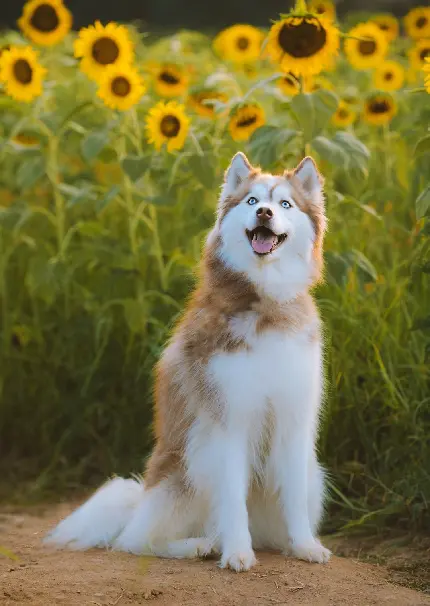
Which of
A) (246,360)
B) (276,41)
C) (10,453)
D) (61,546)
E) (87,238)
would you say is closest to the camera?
(246,360)

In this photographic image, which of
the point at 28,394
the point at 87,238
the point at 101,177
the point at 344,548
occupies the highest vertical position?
the point at 101,177

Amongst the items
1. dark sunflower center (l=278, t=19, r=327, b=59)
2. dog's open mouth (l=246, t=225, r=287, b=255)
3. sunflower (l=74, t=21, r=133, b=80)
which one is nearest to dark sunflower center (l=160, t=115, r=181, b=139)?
sunflower (l=74, t=21, r=133, b=80)

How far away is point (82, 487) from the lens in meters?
4.89

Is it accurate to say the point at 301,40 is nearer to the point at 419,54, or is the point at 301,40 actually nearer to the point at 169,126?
the point at 169,126

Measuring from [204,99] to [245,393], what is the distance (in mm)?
2339

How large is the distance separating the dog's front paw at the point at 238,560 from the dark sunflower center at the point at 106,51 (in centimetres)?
262

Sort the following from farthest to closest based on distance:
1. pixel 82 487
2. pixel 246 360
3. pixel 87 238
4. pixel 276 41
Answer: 1. pixel 87 238
2. pixel 82 487
3. pixel 276 41
4. pixel 246 360

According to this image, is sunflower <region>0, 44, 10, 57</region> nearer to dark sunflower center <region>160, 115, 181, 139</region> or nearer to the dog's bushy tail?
dark sunflower center <region>160, 115, 181, 139</region>

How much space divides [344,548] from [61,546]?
1177mm

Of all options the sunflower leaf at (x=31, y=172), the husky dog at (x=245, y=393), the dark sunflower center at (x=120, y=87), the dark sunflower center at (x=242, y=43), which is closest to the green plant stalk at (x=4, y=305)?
the sunflower leaf at (x=31, y=172)

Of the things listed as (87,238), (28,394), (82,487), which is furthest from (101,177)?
(82,487)

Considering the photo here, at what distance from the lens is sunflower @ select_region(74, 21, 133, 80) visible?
4844 millimetres

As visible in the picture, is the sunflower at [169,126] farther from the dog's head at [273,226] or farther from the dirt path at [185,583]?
the dirt path at [185,583]

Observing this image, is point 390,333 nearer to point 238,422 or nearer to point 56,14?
point 238,422
